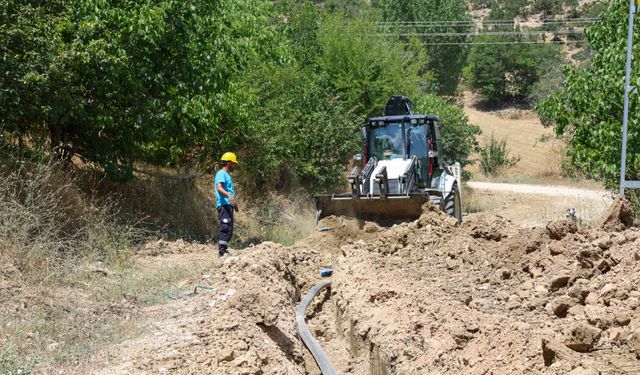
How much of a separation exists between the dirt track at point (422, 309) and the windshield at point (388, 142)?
3385 mm

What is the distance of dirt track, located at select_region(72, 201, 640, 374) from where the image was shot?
22.2ft

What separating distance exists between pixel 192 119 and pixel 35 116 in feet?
11.0

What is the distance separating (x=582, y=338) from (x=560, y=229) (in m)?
6.17

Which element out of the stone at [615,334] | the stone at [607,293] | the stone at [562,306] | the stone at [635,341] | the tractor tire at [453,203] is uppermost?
the stone at [635,341]

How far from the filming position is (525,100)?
7481 cm

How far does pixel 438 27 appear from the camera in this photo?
64.8 meters

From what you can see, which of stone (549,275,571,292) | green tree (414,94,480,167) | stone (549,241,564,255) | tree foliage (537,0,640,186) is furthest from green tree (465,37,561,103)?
stone (549,275,571,292)

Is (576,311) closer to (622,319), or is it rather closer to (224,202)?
(622,319)

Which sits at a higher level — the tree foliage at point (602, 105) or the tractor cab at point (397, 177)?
the tree foliage at point (602, 105)

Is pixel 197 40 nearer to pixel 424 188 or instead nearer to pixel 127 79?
pixel 127 79

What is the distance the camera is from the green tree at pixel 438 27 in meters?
64.6

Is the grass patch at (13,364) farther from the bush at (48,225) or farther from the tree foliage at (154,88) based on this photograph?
the tree foliage at (154,88)

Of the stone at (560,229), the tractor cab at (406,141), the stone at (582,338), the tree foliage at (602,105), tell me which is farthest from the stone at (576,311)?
the tractor cab at (406,141)

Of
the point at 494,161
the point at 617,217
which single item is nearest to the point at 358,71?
the point at 617,217
